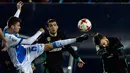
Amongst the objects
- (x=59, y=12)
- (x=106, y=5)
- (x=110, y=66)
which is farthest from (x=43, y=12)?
(x=110, y=66)

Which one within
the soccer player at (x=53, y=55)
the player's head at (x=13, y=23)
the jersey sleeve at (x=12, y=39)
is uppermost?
the player's head at (x=13, y=23)

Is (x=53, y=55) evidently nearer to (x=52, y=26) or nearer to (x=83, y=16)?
(x=52, y=26)

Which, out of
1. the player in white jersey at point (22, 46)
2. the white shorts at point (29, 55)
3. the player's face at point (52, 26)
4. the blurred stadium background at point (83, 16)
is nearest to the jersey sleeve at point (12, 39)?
the player in white jersey at point (22, 46)

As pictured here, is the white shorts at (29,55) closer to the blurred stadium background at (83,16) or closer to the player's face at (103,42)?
the player's face at (103,42)

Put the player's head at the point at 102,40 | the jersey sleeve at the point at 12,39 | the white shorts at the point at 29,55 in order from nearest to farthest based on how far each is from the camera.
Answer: the jersey sleeve at the point at 12,39
the white shorts at the point at 29,55
the player's head at the point at 102,40

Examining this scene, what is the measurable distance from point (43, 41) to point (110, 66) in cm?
148

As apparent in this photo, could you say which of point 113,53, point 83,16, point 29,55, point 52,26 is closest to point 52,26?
point 52,26

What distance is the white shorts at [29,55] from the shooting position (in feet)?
29.8

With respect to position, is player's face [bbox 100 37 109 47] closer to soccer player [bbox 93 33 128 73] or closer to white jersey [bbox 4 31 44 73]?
soccer player [bbox 93 33 128 73]

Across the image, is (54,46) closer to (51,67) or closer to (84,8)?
(51,67)

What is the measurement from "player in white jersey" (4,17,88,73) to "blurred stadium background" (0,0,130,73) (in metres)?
2.95

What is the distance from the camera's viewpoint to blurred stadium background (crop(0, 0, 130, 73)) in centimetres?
1213

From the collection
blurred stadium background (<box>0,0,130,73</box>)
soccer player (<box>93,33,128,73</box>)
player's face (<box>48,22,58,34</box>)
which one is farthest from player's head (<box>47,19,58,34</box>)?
blurred stadium background (<box>0,0,130,73</box>)

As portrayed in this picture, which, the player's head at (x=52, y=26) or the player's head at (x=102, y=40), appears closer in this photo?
the player's head at (x=102, y=40)
